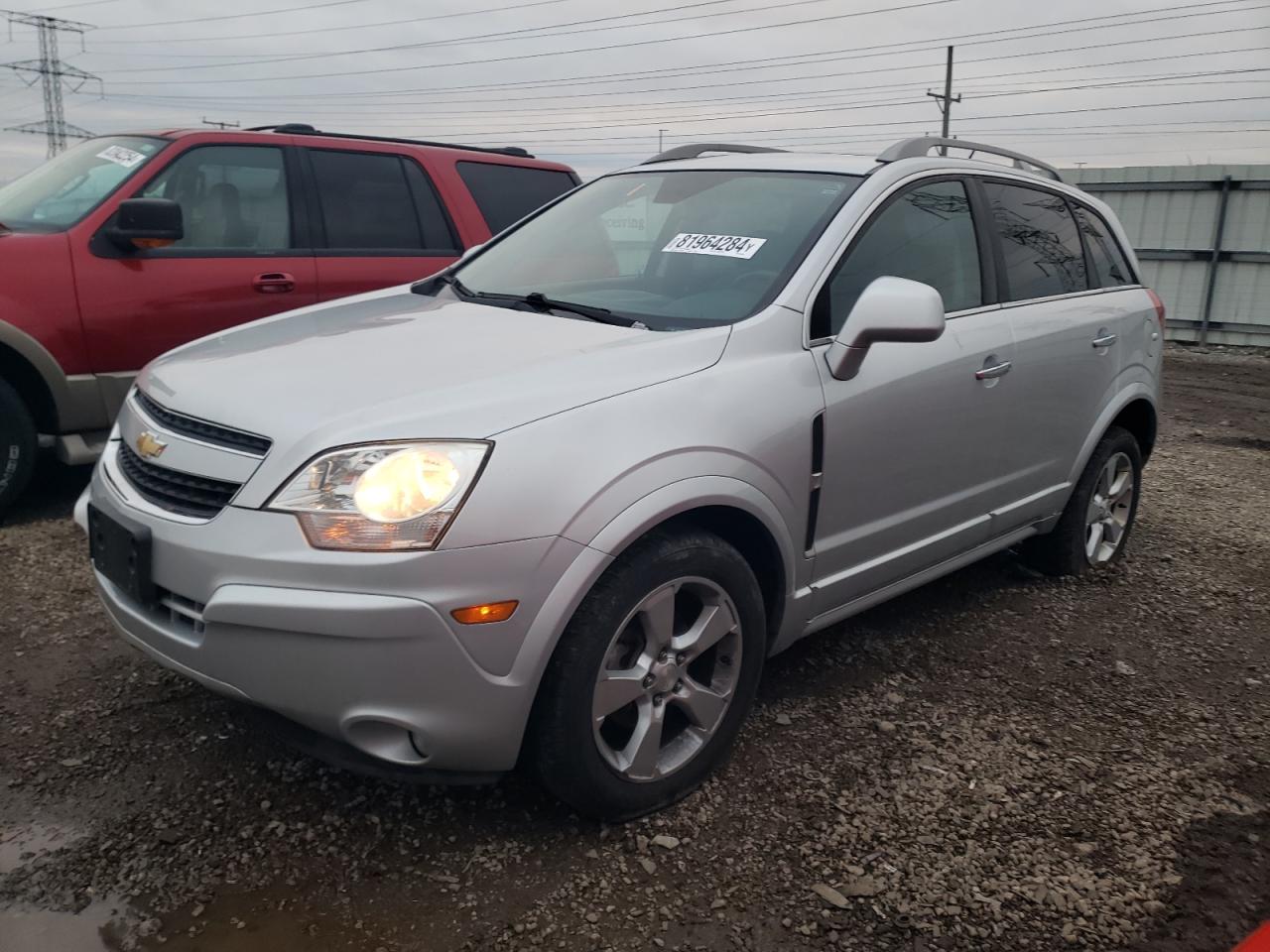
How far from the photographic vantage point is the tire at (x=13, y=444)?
4457 millimetres

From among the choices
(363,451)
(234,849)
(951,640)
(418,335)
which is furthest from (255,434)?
(951,640)

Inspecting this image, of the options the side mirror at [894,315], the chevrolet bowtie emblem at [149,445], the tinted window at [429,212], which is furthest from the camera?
the tinted window at [429,212]

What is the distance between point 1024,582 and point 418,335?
3.00 m

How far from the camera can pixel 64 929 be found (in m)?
2.19

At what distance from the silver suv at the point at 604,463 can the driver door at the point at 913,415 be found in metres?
0.01

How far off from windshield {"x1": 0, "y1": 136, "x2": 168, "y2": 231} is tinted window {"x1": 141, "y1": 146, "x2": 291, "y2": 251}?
161mm

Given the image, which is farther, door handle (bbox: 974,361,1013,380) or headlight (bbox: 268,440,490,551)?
door handle (bbox: 974,361,1013,380)

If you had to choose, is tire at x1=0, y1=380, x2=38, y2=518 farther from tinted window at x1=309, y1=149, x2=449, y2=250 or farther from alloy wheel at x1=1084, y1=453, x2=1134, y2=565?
alloy wheel at x1=1084, y1=453, x2=1134, y2=565

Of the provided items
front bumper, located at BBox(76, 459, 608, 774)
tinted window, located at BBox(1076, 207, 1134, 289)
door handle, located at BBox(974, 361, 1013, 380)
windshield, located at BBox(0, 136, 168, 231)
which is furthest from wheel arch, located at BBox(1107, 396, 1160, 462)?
windshield, located at BBox(0, 136, 168, 231)

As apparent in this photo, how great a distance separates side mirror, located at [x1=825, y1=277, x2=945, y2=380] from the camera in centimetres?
276

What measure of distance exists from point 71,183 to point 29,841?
355cm

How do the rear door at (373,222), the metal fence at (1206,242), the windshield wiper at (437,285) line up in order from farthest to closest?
the metal fence at (1206,242) < the rear door at (373,222) < the windshield wiper at (437,285)

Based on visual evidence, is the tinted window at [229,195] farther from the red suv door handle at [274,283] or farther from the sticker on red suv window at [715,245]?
the sticker on red suv window at [715,245]

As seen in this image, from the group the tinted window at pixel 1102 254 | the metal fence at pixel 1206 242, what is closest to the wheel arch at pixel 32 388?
the tinted window at pixel 1102 254
